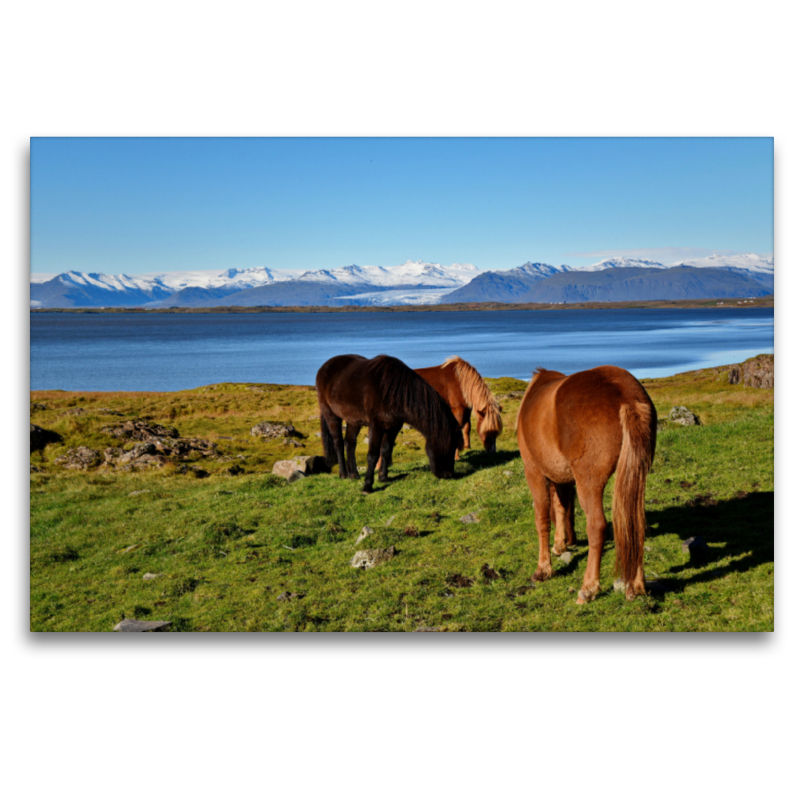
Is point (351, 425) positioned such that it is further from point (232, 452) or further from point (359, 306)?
point (232, 452)

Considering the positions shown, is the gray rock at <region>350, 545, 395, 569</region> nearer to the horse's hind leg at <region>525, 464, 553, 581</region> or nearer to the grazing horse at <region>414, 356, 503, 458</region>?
the horse's hind leg at <region>525, 464, 553, 581</region>

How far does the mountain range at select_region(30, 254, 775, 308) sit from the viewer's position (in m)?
9.02

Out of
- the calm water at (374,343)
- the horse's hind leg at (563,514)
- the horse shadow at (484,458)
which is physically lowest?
the horse's hind leg at (563,514)

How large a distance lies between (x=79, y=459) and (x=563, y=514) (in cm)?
745

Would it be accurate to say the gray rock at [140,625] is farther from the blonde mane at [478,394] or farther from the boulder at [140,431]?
the blonde mane at [478,394]

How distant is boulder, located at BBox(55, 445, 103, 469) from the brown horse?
23.3 ft

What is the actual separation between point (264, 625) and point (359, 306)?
5.89 meters

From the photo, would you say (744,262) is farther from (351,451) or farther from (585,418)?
(351,451)

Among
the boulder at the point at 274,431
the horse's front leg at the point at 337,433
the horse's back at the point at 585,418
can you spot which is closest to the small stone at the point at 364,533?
the horse's back at the point at 585,418

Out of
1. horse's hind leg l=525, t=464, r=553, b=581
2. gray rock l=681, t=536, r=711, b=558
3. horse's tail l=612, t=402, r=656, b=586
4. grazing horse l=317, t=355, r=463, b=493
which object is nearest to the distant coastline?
grazing horse l=317, t=355, r=463, b=493

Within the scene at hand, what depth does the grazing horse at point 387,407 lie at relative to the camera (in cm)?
886

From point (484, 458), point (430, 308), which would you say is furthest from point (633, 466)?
point (430, 308)

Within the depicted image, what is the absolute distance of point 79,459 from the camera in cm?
919

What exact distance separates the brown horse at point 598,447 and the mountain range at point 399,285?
409 cm
